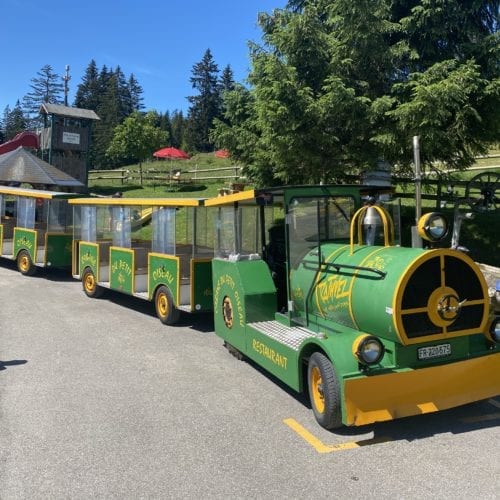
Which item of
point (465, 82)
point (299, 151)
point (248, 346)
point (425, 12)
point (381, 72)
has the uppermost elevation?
point (425, 12)

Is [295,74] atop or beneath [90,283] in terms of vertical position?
atop

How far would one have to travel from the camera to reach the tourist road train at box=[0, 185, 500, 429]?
433 cm

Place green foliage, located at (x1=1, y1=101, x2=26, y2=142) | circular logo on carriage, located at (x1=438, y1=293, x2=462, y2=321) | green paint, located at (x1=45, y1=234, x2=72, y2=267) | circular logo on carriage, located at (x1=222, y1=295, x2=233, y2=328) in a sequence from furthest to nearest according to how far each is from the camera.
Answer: green foliage, located at (x1=1, y1=101, x2=26, y2=142) < green paint, located at (x1=45, y1=234, x2=72, y2=267) < circular logo on carriage, located at (x1=222, y1=295, x2=233, y2=328) < circular logo on carriage, located at (x1=438, y1=293, x2=462, y2=321)

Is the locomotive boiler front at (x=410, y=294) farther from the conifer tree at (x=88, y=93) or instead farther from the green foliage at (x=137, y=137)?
the conifer tree at (x=88, y=93)

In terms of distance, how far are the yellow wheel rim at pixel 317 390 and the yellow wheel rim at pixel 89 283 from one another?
7846 millimetres

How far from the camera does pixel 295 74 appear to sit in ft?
34.0

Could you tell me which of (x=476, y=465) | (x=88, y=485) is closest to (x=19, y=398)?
(x=88, y=485)

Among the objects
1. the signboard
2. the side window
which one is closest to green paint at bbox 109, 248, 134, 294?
the side window

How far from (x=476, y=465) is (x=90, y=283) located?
31.1ft

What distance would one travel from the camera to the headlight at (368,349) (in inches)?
165

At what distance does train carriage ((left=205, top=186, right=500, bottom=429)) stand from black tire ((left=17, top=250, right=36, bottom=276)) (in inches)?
405

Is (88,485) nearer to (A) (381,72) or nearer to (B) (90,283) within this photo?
(B) (90,283)

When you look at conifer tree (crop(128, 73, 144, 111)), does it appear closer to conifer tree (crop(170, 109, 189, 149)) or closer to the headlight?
conifer tree (crop(170, 109, 189, 149))

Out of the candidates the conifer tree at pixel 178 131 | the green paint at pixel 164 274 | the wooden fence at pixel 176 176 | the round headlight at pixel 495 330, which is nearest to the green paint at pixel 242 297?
the green paint at pixel 164 274
